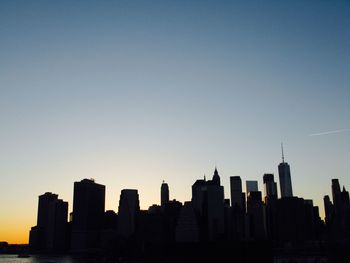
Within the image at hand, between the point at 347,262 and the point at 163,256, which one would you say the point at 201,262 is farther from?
the point at 347,262

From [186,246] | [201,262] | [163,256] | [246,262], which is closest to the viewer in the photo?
[246,262]

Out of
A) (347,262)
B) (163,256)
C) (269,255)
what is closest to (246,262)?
(269,255)

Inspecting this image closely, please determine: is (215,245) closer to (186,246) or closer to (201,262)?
(201,262)

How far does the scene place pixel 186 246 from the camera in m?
169

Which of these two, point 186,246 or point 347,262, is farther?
point 347,262

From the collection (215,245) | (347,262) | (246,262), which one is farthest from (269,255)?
(347,262)

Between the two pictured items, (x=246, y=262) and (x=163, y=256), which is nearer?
(x=246, y=262)

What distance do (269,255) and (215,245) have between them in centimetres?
2152

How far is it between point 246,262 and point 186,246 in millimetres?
34343

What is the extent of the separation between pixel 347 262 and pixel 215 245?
83.4 meters

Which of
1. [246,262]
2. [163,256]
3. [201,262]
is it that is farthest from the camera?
[163,256]

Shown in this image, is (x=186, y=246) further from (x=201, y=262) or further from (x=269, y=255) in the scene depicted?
(x=269, y=255)

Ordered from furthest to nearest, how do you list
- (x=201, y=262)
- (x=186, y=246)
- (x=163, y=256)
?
(x=163, y=256)
(x=186, y=246)
(x=201, y=262)

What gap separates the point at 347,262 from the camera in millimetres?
199875
